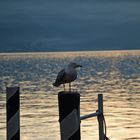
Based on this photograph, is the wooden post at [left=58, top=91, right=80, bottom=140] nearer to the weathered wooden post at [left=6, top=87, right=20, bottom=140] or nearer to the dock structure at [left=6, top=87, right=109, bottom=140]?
the dock structure at [left=6, top=87, right=109, bottom=140]

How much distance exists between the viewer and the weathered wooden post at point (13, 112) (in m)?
4.12

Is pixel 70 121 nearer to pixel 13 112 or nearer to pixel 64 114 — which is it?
pixel 64 114

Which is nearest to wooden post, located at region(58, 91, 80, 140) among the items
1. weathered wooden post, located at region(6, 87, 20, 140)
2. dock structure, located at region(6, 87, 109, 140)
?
dock structure, located at region(6, 87, 109, 140)

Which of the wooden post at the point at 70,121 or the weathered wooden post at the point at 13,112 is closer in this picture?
the wooden post at the point at 70,121

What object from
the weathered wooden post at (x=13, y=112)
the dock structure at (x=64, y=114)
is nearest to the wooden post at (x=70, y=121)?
the dock structure at (x=64, y=114)

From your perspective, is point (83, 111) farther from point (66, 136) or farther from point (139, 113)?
point (66, 136)

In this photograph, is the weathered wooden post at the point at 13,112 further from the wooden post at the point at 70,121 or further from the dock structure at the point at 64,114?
the wooden post at the point at 70,121

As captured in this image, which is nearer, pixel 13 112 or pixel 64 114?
pixel 64 114

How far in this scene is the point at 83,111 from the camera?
35.6 metres

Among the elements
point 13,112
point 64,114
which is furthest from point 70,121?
point 13,112

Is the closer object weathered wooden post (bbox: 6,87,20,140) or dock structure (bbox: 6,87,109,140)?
dock structure (bbox: 6,87,109,140)

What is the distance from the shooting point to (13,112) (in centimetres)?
415

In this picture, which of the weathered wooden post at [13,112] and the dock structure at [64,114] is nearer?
the dock structure at [64,114]

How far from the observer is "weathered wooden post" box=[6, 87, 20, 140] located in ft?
13.5
